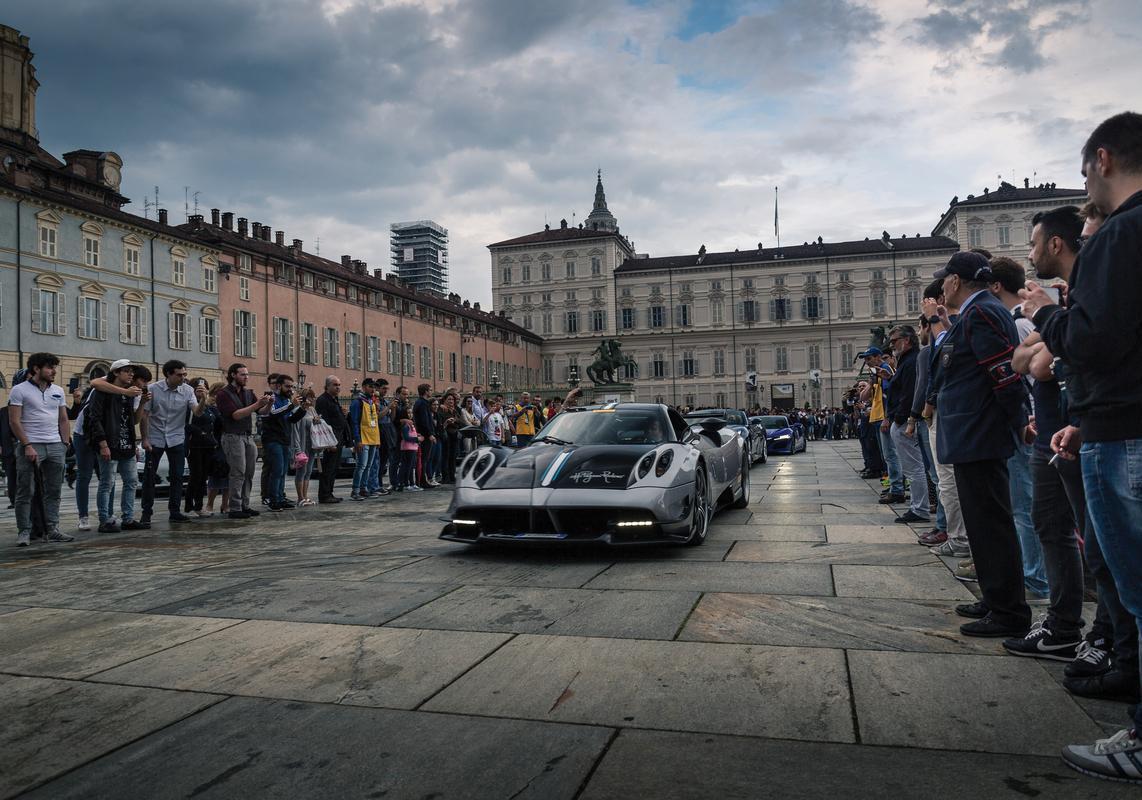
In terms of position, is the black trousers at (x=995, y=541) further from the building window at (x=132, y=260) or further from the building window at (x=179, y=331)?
the building window at (x=179, y=331)

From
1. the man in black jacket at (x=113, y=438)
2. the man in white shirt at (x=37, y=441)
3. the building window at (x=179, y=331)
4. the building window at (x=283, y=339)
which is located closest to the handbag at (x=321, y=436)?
the man in black jacket at (x=113, y=438)

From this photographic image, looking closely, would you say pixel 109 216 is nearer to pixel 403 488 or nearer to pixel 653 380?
pixel 403 488

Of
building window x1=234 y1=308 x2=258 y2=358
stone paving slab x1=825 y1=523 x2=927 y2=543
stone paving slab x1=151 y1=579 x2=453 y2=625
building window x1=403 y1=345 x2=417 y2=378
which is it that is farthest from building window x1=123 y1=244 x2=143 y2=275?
stone paving slab x1=825 y1=523 x2=927 y2=543

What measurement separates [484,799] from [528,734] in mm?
476

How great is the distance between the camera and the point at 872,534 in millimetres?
7371

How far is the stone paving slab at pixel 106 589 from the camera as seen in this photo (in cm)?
505

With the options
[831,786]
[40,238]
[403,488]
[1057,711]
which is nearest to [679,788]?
[831,786]

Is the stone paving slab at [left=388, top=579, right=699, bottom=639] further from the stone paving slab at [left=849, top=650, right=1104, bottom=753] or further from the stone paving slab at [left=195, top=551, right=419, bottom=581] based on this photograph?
the stone paving slab at [left=195, top=551, right=419, bottom=581]

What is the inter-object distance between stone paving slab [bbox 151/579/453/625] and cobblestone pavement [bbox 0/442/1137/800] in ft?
0.08

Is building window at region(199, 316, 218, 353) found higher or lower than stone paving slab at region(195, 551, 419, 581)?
higher

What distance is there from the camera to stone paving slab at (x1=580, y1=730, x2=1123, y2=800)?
2281 mm

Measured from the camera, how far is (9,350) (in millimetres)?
31531

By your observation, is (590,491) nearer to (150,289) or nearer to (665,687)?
(665,687)

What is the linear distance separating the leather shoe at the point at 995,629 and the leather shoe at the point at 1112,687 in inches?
31.8
